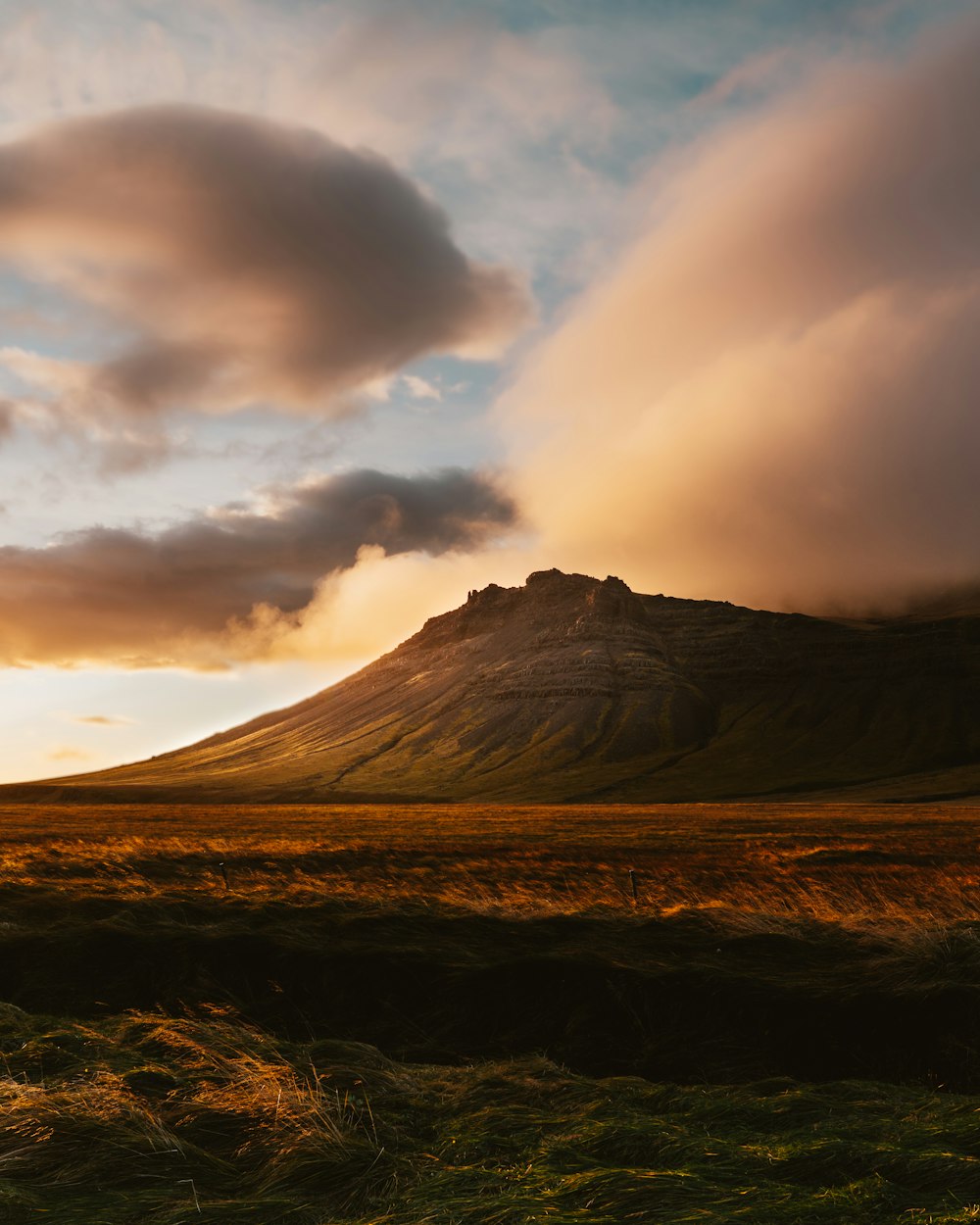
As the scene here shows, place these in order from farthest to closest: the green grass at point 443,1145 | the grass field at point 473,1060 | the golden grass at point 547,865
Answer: the golden grass at point 547,865 < the grass field at point 473,1060 < the green grass at point 443,1145

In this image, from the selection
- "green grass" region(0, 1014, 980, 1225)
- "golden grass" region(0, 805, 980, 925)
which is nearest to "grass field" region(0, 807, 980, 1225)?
"green grass" region(0, 1014, 980, 1225)

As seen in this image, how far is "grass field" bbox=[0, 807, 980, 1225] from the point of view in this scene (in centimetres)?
558

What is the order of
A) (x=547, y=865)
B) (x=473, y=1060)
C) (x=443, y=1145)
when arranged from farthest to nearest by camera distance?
1. (x=547, y=865)
2. (x=473, y=1060)
3. (x=443, y=1145)

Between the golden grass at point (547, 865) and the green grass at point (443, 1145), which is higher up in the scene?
the green grass at point (443, 1145)

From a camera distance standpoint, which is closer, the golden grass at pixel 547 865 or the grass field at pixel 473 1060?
the grass field at pixel 473 1060

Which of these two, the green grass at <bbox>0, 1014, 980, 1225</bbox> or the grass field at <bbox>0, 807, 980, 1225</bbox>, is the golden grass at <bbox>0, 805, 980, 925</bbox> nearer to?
the grass field at <bbox>0, 807, 980, 1225</bbox>

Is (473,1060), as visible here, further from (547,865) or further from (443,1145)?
(547,865)

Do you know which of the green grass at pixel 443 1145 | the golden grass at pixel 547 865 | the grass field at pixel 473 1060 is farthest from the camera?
the golden grass at pixel 547 865

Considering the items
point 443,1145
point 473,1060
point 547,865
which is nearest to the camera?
point 443,1145

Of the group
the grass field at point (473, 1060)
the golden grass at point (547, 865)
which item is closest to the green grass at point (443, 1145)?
the grass field at point (473, 1060)

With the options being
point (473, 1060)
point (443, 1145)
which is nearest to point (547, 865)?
point (473, 1060)

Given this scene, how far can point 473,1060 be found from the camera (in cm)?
992

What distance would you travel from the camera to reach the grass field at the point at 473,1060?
558 cm

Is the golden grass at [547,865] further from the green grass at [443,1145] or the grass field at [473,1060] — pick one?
the green grass at [443,1145]
